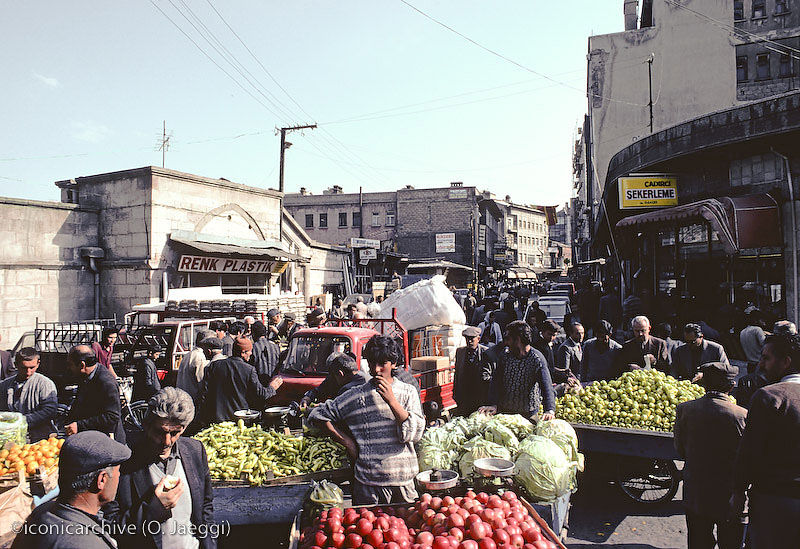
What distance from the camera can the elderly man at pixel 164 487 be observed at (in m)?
2.82

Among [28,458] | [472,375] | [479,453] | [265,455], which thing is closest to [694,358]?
[472,375]

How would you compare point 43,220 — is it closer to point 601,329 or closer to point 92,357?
point 92,357

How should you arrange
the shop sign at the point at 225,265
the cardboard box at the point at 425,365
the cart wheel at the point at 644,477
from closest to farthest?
the cart wheel at the point at 644,477, the cardboard box at the point at 425,365, the shop sign at the point at 225,265

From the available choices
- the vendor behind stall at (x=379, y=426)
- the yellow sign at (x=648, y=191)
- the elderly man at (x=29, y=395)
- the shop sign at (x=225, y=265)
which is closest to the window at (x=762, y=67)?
the yellow sign at (x=648, y=191)

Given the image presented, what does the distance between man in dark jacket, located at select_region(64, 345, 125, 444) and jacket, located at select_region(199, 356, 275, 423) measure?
111 cm

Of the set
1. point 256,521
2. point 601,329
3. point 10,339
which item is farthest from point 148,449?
point 10,339

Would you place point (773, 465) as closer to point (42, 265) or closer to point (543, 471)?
point (543, 471)

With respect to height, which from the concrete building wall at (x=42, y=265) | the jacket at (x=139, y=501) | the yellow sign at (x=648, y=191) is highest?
the yellow sign at (x=648, y=191)

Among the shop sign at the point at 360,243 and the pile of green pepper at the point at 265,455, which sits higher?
the shop sign at the point at 360,243

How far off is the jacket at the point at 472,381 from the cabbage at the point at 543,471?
2561 mm

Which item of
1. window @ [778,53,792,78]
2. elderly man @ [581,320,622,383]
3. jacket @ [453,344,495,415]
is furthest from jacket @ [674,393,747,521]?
window @ [778,53,792,78]

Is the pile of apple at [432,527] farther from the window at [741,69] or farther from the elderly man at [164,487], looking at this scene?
the window at [741,69]

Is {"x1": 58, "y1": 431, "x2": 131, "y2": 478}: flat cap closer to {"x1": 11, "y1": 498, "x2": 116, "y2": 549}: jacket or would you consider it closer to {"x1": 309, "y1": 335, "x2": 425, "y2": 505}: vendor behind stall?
{"x1": 11, "y1": 498, "x2": 116, "y2": 549}: jacket

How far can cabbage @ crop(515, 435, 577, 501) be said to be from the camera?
4025 mm
